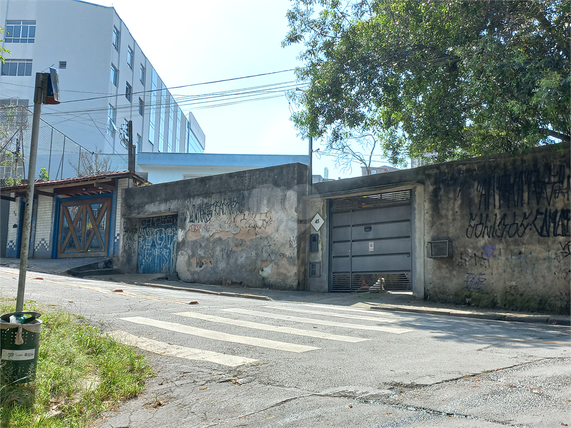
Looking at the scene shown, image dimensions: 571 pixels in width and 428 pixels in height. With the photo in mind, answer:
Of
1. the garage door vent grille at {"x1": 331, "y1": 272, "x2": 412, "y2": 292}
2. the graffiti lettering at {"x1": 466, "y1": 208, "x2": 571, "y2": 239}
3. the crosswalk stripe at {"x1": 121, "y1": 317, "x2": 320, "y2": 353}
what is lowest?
the crosswalk stripe at {"x1": 121, "y1": 317, "x2": 320, "y2": 353}

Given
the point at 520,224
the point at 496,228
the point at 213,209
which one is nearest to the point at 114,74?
the point at 213,209

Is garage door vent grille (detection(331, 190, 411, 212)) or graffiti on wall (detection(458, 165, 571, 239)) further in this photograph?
garage door vent grille (detection(331, 190, 411, 212))

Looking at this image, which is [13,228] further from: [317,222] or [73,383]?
[73,383]

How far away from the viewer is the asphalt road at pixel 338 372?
13.1ft

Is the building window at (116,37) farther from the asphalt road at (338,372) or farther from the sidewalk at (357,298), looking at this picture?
the asphalt road at (338,372)

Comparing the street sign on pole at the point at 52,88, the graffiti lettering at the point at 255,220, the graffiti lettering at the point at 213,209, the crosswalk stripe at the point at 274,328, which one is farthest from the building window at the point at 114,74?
the street sign on pole at the point at 52,88

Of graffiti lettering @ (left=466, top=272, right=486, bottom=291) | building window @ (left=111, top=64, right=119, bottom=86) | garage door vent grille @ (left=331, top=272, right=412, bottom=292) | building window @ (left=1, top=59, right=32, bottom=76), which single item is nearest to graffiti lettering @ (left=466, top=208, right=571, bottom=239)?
graffiti lettering @ (left=466, top=272, right=486, bottom=291)

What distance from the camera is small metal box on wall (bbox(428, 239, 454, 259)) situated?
1252cm

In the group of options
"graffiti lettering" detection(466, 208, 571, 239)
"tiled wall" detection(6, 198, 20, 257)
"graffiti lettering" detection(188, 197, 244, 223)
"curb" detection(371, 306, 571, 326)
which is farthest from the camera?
"tiled wall" detection(6, 198, 20, 257)

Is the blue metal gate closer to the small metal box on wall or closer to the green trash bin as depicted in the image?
the small metal box on wall

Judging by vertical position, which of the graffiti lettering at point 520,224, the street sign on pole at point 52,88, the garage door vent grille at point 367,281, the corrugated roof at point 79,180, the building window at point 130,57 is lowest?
the garage door vent grille at point 367,281

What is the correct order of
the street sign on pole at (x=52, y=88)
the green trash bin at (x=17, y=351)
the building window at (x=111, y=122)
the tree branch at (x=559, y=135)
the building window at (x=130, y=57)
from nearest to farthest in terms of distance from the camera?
the green trash bin at (x=17, y=351), the street sign on pole at (x=52, y=88), the tree branch at (x=559, y=135), the building window at (x=111, y=122), the building window at (x=130, y=57)

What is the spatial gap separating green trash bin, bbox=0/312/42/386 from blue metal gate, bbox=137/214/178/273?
49.8 ft

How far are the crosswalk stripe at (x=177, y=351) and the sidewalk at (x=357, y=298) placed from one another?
6.71 meters
